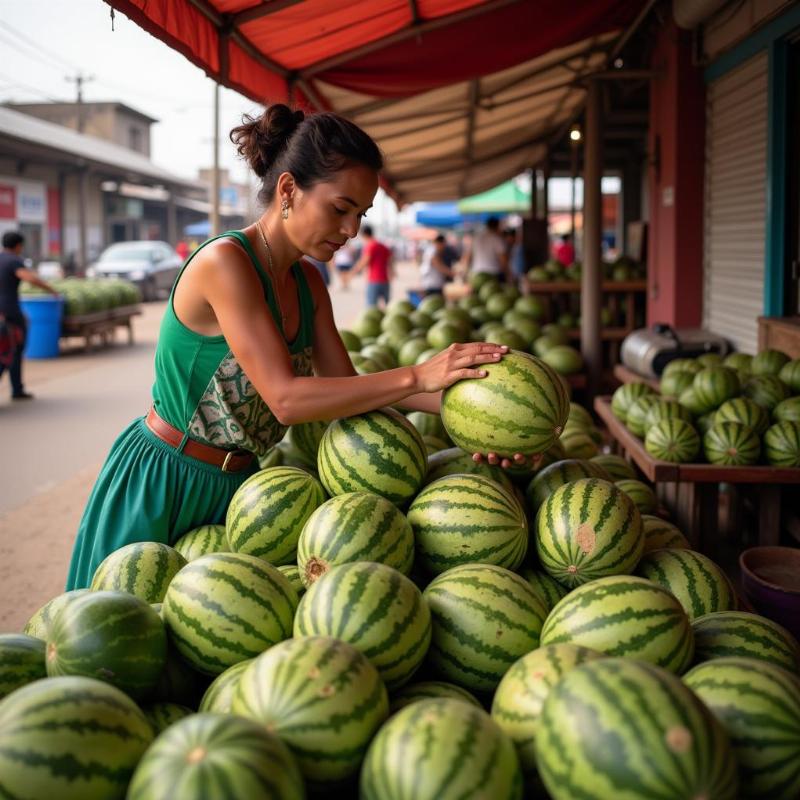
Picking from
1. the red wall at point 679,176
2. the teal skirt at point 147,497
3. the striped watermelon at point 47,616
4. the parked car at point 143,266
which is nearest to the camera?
the striped watermelon at point 47,616

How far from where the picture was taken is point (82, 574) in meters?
2.66

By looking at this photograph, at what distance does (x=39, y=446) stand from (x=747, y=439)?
664cm

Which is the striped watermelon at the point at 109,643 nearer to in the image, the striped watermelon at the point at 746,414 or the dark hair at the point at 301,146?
the dark hair at the point at 301,146

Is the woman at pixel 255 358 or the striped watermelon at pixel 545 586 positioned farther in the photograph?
the woman at pixel 255 358

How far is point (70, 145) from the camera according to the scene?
23.8m

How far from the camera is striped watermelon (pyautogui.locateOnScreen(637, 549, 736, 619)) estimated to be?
6.28ft

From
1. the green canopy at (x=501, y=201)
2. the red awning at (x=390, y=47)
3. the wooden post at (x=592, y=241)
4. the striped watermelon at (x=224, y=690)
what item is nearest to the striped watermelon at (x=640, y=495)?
the striped watermelon at (x=224, y=690)

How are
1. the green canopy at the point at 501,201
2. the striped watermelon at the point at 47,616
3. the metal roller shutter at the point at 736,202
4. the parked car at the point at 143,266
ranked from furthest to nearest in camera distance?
the parked car at the point at 143,266, the green canopy at the point at 501,201, the metal roller shutter at the point at 736,202, the striped watermelon at the point at 47,616

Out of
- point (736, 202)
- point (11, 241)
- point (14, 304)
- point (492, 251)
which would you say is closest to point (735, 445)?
point (736, 202)

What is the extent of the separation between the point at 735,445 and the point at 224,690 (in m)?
2.96

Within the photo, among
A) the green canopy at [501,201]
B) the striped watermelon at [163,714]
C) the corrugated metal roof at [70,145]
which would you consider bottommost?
the striped watermelon at [163,714]

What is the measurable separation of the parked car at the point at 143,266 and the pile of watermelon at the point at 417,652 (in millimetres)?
23436

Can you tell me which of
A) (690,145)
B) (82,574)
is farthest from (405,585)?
(690,145)

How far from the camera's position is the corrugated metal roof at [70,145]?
67.3 feet
